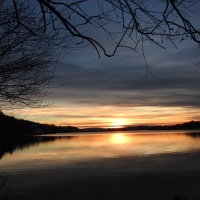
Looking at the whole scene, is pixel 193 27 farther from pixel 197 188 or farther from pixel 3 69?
pixel 197 188

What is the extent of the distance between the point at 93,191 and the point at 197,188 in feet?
21.7

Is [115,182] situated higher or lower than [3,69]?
lower

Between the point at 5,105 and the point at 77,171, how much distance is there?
16.8 meters

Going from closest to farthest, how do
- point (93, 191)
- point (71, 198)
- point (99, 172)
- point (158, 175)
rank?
point (71, 198) < point (93, 191) < point (158, 175) < point (99, 172)

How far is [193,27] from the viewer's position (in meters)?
Answer: 2.04

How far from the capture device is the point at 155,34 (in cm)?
220

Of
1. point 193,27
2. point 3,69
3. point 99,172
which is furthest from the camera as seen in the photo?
point 99,172

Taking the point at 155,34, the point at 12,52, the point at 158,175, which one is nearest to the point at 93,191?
the point at 158,175

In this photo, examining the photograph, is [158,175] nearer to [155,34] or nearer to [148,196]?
[148,196]

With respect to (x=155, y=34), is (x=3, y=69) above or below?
above

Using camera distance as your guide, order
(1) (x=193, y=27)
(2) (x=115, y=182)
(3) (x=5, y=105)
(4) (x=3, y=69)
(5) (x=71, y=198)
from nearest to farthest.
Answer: (1) (x=193, y=27) → (4) (x=3, y=69) → (3) (x=5, y=105) → (5) (x=71, y=198) → (2) (x=115, y=182)

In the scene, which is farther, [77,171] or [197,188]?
[77,171]

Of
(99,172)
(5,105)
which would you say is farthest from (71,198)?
(5,105)

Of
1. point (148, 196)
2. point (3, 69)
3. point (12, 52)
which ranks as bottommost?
point (148, 196)
